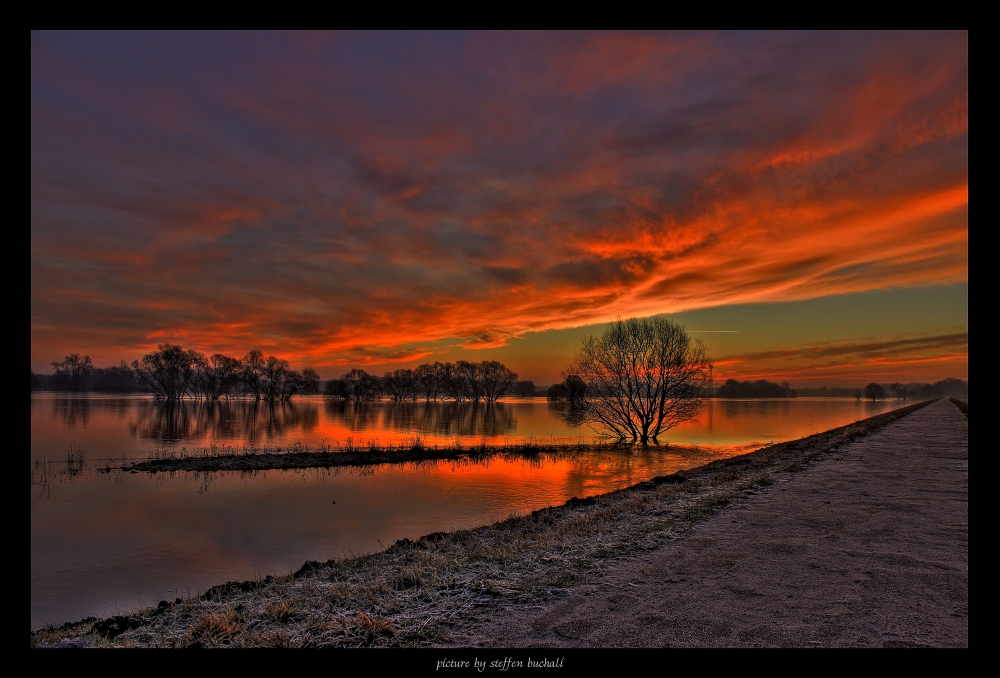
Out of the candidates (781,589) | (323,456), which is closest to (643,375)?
(323,456)

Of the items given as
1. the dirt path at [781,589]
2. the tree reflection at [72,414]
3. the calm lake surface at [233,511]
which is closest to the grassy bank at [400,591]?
the dirt path at [781,589]

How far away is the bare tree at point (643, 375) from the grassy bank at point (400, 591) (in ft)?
104

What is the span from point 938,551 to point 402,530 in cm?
1317

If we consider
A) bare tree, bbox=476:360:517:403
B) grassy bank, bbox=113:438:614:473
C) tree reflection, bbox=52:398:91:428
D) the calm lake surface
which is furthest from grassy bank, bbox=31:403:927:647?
bare tree, bbox=476:360:517:403

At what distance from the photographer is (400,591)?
773 cm

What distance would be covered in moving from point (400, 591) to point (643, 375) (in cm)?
3899

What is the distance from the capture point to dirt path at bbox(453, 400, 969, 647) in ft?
19.3

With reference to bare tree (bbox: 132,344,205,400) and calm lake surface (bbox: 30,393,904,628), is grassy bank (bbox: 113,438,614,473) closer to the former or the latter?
calm lake surface (bbox: 30,393,904,628)

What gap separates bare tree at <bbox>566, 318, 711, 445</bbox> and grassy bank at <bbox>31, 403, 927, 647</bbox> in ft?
104

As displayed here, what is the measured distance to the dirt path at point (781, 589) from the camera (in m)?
5.88

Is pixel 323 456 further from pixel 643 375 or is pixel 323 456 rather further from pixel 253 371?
pixel 253 371

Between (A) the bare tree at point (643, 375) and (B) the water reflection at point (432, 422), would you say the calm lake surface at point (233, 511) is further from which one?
(B) the water reflection at point (432, 422)
